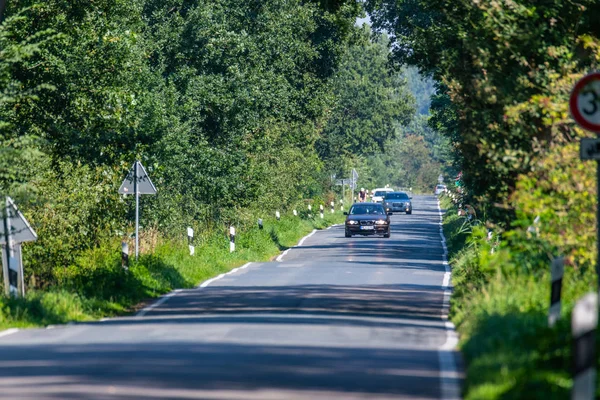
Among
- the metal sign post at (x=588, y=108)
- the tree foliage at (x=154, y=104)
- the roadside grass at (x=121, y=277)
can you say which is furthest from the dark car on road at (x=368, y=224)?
the metal sign post at (x=588, y=108)

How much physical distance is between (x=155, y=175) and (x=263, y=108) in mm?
11852

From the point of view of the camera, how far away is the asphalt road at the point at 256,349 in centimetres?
1066

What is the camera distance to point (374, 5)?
40.9 metres

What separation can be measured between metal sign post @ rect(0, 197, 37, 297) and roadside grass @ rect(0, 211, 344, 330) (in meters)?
0.32

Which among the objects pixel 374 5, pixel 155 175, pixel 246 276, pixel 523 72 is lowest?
pixel 246 276

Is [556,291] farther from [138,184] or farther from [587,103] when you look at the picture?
A: [138,184]

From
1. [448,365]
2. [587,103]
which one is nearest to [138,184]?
[448,365]

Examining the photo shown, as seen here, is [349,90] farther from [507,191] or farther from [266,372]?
[266,372]

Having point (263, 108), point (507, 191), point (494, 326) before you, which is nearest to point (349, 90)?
point (263, 108)

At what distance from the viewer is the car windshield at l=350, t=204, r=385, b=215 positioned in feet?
173

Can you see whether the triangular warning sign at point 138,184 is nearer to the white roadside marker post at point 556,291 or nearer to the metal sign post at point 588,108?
the white roadside marker post at point 556,291

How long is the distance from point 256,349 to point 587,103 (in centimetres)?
431

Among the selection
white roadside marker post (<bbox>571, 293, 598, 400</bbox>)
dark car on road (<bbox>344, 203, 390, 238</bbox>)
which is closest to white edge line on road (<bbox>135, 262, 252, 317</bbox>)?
white roadside marker post (<bbox>571, 293, 598, 400</bbox>)

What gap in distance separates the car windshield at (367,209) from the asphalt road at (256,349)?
81.7ft
